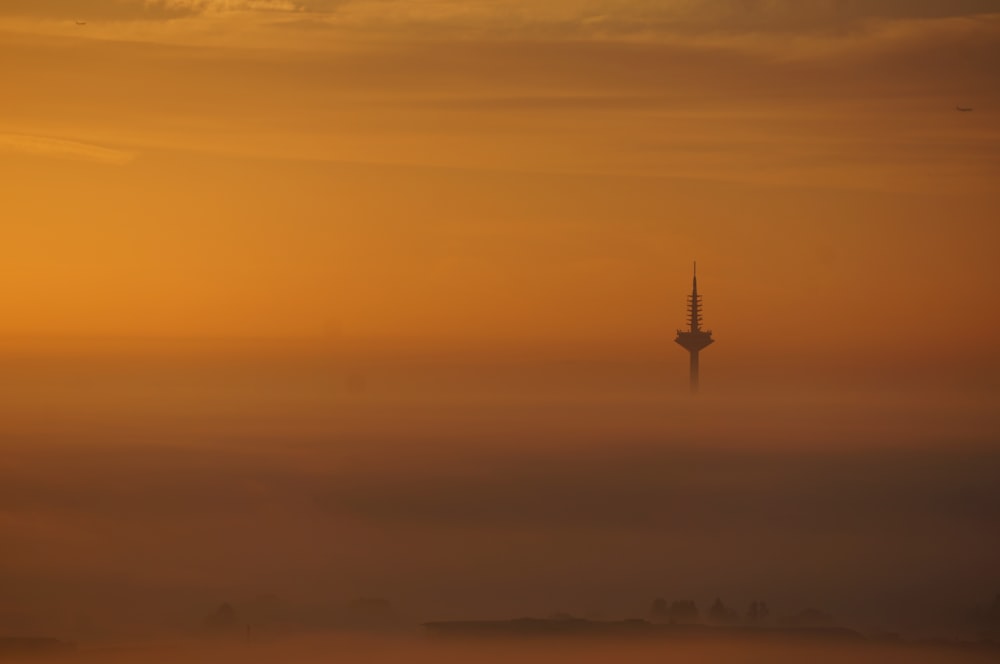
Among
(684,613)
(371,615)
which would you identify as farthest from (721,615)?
(371,615)

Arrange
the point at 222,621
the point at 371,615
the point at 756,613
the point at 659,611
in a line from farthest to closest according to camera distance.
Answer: the point at 371,615
the point at 222,621
the point at 659,611
the point at 756,613

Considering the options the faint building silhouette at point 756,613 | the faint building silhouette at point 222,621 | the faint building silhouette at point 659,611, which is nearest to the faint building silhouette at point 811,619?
the faint building silhouette at point 756,613

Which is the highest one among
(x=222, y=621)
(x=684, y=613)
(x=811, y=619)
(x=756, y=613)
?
(x=756, y=613)

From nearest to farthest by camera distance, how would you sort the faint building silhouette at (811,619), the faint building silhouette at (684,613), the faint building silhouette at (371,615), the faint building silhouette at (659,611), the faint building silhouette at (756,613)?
the faint building silhouette at (684,613), the faint building silhouette at (811,619), the faint building silhouette at (756,613), the faint building silhouette at (659,611), the faint building silhouette at (371,615)

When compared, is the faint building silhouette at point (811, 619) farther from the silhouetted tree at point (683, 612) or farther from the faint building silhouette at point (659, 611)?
the faint building silhouette at point (659, 611)

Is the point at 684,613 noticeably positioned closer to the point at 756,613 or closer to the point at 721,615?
the point at 721,615

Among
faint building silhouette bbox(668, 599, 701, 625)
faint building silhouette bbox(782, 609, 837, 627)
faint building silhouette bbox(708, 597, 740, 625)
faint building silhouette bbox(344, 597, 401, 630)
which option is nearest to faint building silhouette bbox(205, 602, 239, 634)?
faint building silhouette bbox(344, 597, 401, 630)

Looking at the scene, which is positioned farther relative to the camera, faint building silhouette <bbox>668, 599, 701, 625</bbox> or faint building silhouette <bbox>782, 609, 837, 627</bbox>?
faint building silhouette <bbox>782, 609, 837, 627</bbox>

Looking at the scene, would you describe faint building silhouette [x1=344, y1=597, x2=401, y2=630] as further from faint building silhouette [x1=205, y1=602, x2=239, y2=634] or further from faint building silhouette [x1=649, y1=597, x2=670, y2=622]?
faint building silhouette [x1=649, y1=597, x2=670, y2=622]

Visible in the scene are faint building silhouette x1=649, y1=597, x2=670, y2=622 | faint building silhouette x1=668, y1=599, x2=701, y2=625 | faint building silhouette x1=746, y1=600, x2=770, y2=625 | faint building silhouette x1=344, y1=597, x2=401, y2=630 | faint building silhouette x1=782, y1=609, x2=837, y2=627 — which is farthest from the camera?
faint building silhouette x1=344, y1=597, x2=401, y2=630

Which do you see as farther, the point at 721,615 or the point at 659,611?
the point at 659,611

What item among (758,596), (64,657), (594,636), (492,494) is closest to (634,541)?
(492,494)

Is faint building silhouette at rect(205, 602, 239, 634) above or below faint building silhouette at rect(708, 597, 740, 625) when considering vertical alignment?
below

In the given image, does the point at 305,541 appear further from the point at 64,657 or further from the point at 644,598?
the point at 64,657
